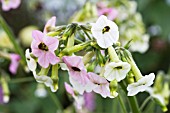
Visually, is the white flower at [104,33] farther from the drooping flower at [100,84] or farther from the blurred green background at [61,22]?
the blurred green background at [61,22]

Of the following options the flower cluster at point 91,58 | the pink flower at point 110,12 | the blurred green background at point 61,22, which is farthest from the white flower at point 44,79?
the blurred green background at point 61,22

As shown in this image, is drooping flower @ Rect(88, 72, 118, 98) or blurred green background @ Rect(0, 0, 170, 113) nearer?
drooping flower @ Rect(88, 72, 118, 98)

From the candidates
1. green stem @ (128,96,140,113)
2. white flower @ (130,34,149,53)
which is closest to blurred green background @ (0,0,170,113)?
white flower @ (130,34,149,53)

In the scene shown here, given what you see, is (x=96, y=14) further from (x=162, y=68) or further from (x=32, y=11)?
(x=32, y=11)

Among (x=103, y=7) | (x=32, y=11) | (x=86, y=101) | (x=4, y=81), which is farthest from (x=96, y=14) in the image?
(x=32, y=11)

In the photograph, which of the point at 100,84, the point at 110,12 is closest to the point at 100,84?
the point at 100,84

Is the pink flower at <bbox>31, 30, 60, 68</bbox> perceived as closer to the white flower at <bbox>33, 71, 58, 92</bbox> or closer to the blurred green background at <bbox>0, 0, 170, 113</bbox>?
the white flower at <bbox>33, 71, 58, 92</bbox>
